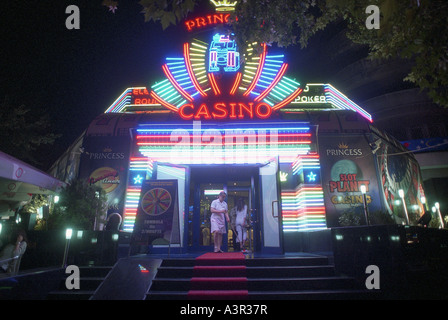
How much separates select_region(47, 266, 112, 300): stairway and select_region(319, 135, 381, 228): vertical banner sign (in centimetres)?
838

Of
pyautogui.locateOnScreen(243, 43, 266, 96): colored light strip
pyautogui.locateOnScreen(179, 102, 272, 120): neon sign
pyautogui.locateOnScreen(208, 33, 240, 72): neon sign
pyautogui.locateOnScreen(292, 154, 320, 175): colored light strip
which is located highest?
pyautogui.locateOnScreen(208, 33, 240, 72): neon sign

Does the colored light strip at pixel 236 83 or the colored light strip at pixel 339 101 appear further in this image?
the colored light strip at pixel 339 101

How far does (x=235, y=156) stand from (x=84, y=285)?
634 centimetres

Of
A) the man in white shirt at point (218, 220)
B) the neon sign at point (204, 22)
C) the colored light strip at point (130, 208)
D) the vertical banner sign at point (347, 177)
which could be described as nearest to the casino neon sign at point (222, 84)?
the neon sign at point (204, 22)

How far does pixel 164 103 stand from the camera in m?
11.8

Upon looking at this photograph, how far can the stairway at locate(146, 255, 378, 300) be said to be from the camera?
5109 mm

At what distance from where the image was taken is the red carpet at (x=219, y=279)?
5.07 metres

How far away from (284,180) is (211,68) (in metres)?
6.49

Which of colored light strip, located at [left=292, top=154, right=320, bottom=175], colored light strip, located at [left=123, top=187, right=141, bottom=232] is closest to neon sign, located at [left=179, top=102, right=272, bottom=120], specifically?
colored light strip, located at [left=292, top=154, right=320, bottom=175]

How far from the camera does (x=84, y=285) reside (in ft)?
18.5

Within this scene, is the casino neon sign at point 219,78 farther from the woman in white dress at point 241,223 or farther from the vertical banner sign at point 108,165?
the woman in white dress at point 241,223

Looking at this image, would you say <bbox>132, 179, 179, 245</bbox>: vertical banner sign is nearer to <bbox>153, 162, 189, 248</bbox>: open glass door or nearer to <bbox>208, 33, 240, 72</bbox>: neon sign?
<bbox>153, 162, 189, 248</bbox>: open glass door
